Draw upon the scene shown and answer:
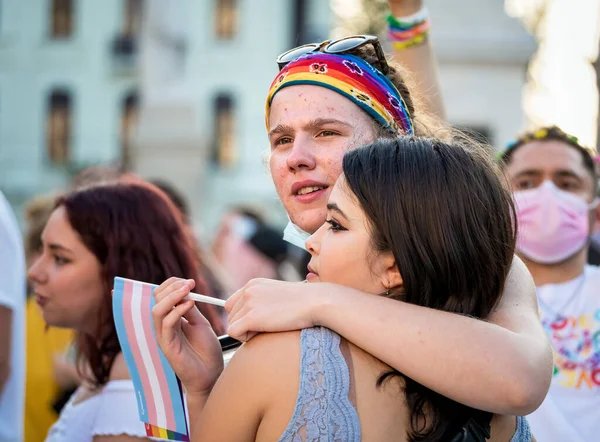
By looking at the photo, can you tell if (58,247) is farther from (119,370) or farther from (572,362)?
(572,362)

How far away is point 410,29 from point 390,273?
1.54 metres

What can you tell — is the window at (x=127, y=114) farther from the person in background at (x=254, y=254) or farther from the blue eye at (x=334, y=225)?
the blue eye at (x=334, y=225)

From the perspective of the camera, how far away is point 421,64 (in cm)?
332

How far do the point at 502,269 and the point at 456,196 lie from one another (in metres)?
0.25

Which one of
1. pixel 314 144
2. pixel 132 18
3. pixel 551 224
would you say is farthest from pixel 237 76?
pixel 314 144

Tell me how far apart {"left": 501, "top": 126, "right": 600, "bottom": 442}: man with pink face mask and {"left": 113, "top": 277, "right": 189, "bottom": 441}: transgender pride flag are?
146cm

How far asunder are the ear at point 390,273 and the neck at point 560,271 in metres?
1.78

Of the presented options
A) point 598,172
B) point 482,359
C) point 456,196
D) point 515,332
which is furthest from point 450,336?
point 598,172

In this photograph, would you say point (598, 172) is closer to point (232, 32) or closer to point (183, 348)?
point (183, 348)

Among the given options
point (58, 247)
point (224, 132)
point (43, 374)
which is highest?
point (58, 247)

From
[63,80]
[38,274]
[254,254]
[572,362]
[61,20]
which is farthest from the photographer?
[61,20]

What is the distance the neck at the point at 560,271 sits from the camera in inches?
142

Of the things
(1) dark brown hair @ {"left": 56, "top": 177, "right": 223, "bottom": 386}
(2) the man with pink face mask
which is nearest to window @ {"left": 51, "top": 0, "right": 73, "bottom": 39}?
(2) the man with pink face mask

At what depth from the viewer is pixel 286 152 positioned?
2.57 meters
